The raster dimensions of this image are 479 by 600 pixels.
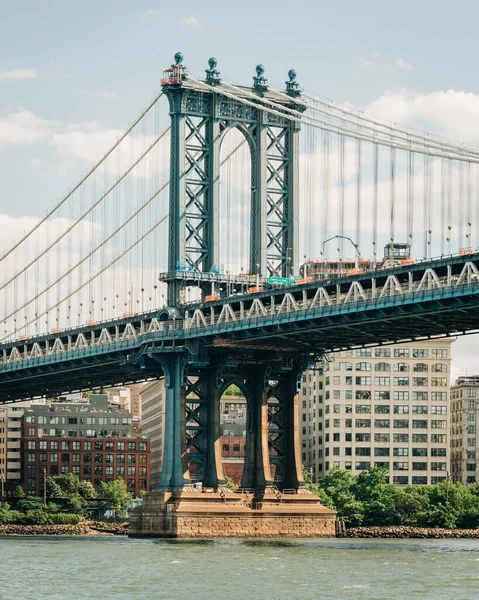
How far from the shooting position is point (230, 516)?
145250 mm

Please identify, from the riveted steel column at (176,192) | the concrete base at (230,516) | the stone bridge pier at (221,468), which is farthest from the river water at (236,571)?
the riveted steel column at (176,192)

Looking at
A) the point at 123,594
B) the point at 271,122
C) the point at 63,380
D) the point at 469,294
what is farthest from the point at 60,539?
the point at 123,594

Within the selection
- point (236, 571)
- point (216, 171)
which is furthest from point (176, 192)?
point (236, 571)

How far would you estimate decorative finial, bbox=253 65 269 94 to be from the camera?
6033 inches

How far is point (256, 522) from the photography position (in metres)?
147

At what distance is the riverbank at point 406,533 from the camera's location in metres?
167

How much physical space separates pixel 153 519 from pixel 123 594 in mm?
54588

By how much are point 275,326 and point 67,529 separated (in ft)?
142

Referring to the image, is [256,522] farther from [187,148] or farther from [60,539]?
[187,148]

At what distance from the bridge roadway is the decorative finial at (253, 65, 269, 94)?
2025cm

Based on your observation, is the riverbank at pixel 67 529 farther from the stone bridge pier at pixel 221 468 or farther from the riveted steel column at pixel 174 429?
the riveted steel column at pixel 174 429

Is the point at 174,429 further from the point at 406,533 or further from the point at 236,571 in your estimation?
the point at 236,571

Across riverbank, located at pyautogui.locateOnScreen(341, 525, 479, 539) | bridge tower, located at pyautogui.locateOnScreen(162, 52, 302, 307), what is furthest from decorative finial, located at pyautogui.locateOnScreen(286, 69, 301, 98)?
riverbank, located at pyautogui.locateOnScreen(341, 525, 479, 539)

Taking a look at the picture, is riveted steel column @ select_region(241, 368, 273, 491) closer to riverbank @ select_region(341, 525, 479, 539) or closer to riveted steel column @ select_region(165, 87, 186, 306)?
riveted steel column @ select_region(165, 87, 186, 306)
